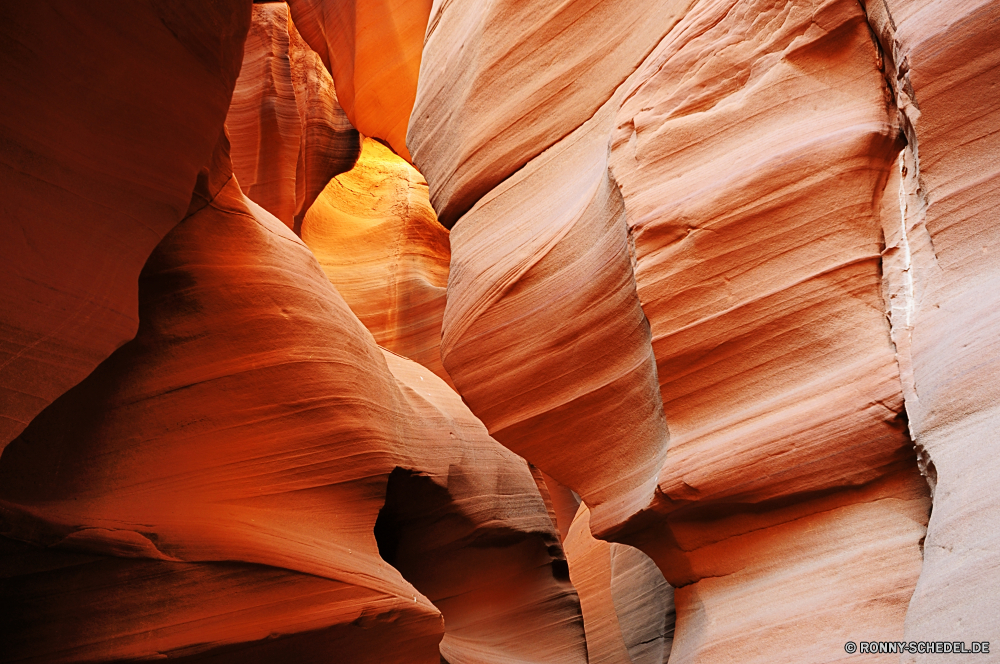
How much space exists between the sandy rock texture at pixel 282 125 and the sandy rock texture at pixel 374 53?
0.70m

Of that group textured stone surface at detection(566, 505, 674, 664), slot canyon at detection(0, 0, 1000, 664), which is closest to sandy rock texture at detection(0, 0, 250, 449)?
slot canyon at detection(0, 0, 1000, 664)

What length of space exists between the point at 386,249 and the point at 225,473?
6438 mm

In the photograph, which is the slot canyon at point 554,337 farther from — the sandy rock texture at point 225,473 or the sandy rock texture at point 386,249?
the sandy rock texture at point 386,249

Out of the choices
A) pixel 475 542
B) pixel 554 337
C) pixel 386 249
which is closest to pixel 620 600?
pixel 475 542

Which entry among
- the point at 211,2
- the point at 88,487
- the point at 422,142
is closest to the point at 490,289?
the point at 422,142

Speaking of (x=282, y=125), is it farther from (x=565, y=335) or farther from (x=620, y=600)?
(x=565, y=335)

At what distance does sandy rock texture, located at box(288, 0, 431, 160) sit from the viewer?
9508mm

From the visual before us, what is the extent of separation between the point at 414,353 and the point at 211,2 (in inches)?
266

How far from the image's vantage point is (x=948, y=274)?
2.80 meters

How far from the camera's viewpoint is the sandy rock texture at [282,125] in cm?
1017

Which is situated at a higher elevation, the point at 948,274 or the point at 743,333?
the point at 948,274

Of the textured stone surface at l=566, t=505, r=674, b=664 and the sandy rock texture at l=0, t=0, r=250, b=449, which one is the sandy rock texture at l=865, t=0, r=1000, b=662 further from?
the textured stone surface at l=566, t=505, r=674, b=664

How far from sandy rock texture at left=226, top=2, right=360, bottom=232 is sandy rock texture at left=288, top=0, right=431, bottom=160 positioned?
70cm

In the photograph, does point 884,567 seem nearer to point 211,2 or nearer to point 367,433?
point 367,433
